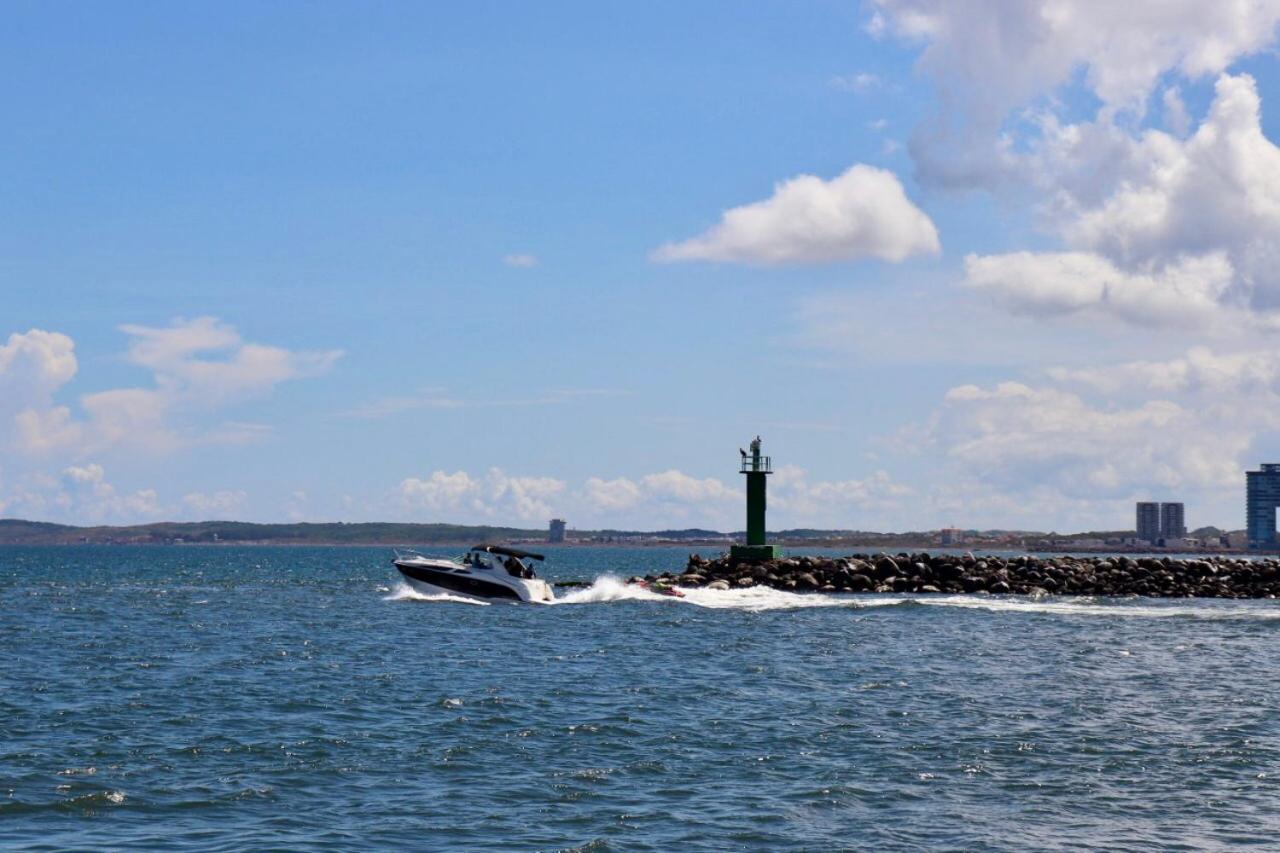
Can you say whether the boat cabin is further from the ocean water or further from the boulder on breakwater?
the boulder on breakwater

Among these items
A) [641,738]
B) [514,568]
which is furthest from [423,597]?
[641,738]

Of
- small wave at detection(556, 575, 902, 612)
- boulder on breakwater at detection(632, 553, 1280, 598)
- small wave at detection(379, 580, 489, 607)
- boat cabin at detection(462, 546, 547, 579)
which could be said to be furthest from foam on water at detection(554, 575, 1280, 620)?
small wave at detection(379, 580, 489, 607)

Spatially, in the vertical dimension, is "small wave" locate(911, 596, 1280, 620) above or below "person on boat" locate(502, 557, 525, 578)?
below

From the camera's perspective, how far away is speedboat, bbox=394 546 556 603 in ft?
198

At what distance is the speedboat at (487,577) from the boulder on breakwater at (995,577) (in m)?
12.4

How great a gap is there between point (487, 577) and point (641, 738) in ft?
119

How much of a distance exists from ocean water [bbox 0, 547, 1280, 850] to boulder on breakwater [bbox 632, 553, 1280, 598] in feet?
74.7

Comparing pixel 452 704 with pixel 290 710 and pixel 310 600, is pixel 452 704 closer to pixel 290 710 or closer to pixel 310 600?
pixel 290 710

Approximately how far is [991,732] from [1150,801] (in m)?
5.82

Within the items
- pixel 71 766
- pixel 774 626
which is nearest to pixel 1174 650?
pixel 774 626

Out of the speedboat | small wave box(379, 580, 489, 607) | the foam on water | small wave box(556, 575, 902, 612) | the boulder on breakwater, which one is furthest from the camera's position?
the boulder on breakwater

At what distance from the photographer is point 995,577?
72875 millimetres

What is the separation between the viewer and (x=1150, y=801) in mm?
20203

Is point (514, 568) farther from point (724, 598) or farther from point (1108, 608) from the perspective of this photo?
point (1108, 608)
